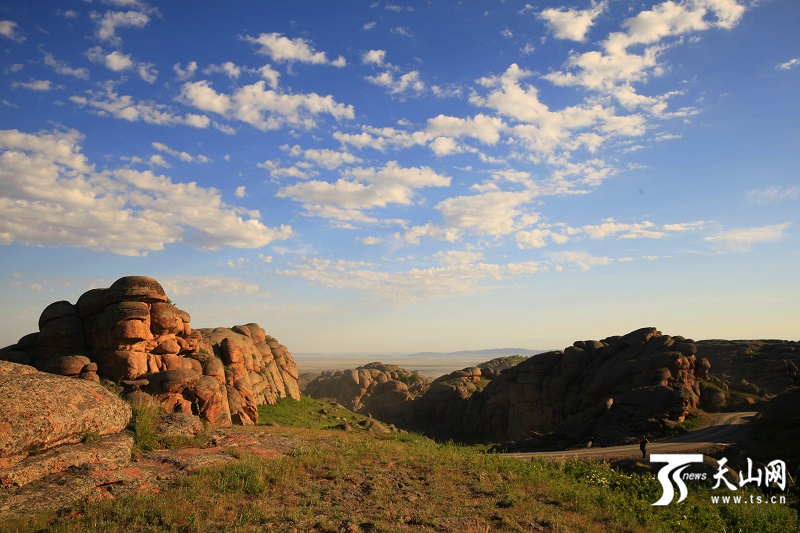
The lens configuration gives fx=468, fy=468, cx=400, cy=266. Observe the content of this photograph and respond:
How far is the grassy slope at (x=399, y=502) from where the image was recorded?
41.7 feet

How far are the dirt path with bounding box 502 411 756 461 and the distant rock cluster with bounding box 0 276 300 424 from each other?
925 inches

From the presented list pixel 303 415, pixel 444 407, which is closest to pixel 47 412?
pixel 303 415

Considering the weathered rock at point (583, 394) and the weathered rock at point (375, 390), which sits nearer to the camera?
the weathered rock at point (583, 394)

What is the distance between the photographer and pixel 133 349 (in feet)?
117

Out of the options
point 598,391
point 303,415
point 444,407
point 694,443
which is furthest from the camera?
point 444,407

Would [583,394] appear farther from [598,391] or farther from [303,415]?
[303,415]

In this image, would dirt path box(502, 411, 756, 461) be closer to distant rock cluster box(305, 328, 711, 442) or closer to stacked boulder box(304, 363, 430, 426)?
distant rock cluster box(305, 328, 711, 442)

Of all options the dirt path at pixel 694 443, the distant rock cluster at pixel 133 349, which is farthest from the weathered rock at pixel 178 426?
the dirt path at pixel 694 443

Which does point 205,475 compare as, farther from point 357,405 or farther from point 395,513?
point 357,405

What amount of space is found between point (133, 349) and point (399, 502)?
2864 centimetres

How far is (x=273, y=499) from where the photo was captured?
A: 14.7 m

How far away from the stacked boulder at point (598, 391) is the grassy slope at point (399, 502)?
1003 inches

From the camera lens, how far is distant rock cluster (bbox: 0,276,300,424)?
33.8 metres

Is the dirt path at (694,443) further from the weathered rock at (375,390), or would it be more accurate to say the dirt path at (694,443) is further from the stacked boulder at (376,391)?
the weathered rock at (375,390)
